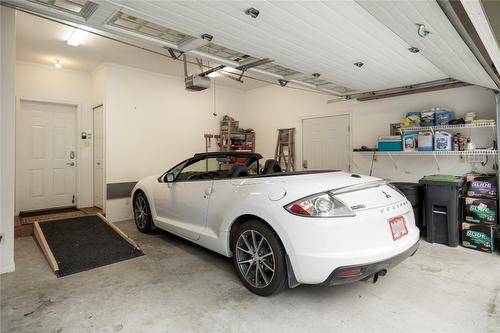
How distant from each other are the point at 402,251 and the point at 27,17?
4.83 metres

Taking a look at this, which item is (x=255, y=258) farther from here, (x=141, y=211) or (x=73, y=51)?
(x=73, y=51)

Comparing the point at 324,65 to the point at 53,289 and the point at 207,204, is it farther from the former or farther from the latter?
the point at 53,289

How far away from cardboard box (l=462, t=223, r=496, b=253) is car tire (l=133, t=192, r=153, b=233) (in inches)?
168

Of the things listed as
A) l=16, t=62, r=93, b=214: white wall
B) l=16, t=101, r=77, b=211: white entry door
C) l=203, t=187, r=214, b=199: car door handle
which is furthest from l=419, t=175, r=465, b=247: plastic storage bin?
l=16, t=101, r=77, b=211: white entry door

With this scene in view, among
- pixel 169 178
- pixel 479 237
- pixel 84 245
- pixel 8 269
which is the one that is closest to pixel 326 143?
pixel 479 237

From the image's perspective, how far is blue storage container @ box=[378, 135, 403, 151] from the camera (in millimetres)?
4305

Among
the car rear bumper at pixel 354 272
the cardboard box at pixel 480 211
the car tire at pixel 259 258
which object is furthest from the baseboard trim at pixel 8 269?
the cardboard box at pixel 480 211

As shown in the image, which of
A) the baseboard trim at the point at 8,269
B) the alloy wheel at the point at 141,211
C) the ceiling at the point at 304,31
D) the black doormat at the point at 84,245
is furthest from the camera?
the alloy wheel at the point at 141,211

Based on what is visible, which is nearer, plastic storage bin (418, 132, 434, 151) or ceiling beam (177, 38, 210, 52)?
ceiling beam (177, 38, 210, 52)

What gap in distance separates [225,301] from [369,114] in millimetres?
4178

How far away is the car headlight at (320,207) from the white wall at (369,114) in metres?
3.24

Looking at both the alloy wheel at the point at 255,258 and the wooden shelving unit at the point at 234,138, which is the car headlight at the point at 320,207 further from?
the wooden shelving unit at the point at 234,138

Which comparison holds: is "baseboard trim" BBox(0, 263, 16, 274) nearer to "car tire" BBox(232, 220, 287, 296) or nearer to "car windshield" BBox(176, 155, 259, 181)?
"car windshield" BBox(176, 155, 259, 181)

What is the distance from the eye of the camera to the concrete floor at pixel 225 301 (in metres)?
1.92
